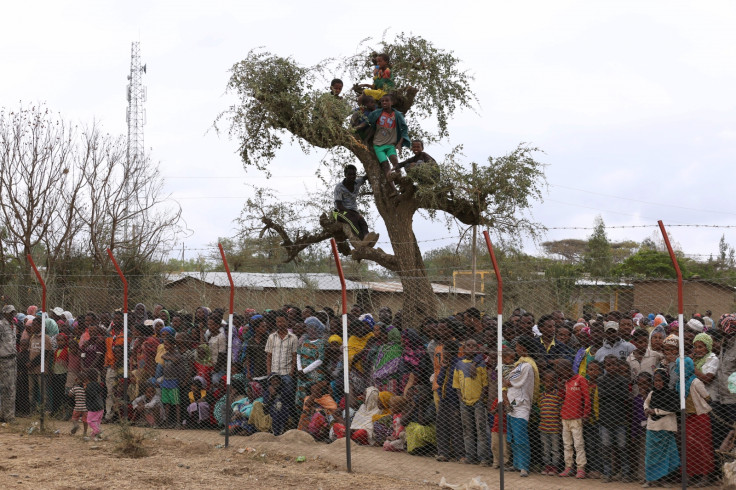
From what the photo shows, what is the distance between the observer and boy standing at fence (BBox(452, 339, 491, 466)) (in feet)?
26.7

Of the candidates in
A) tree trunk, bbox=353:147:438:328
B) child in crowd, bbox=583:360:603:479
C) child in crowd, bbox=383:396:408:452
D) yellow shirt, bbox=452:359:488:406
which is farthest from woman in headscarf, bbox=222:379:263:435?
child in crowd, bbox=583:360:603:479

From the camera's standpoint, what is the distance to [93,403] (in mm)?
10203

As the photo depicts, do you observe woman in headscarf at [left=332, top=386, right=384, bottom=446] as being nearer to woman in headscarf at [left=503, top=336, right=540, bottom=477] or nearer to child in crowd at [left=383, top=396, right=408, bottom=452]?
child in crowd at [left=383, top=396, right=408, bottom=452]

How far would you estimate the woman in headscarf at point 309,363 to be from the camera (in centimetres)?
Answer: 949

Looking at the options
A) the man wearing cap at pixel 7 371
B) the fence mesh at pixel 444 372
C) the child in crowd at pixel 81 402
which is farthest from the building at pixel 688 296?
the man wearing cap at pixel 7 371

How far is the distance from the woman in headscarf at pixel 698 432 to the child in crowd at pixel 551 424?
116cm

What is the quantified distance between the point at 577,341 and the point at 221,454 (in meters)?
4.22

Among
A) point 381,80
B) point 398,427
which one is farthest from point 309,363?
point 381,80

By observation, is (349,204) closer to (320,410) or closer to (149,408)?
(320,410)

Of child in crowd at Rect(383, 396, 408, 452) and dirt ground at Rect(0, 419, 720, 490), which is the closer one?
dirt ground at Rect(0, 419, 720, 490)

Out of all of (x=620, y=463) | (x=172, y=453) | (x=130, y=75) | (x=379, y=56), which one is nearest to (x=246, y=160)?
(x=379, y=56)

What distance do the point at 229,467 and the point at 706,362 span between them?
490 cm

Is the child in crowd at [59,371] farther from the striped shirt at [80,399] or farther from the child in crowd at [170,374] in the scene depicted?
the child in crowd at [170,374]

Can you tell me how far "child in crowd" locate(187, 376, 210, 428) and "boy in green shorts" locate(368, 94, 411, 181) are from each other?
393cm
